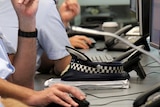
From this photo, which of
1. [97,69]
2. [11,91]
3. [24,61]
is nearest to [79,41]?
[24,61]

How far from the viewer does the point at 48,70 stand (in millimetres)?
1944

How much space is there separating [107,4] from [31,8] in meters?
2.63

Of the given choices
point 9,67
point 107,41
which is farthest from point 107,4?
point 9,67

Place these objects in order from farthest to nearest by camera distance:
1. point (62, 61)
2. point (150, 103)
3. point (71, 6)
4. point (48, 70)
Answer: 1. point (71, 6)
2. point (48, 70)
3. point (62, 61)
4. point (150, 103)

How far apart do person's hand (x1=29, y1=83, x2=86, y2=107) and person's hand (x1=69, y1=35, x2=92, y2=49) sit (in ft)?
4.02

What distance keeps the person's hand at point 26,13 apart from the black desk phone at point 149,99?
600 millimetres

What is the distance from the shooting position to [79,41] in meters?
2.59

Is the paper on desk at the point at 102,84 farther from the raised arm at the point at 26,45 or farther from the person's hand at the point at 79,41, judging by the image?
the person's hand at the point at 79,41

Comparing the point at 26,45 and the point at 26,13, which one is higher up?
the point at 26,13

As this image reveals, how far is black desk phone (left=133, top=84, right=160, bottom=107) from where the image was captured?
3.92ft

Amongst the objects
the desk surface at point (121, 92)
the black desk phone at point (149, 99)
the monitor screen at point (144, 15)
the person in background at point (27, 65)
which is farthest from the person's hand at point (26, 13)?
the monitor screen at point (144, 15)

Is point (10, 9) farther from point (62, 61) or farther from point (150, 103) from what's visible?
point (150, 103)

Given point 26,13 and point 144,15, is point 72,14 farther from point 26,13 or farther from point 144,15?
point 26,13

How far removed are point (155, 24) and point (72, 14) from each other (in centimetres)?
90
